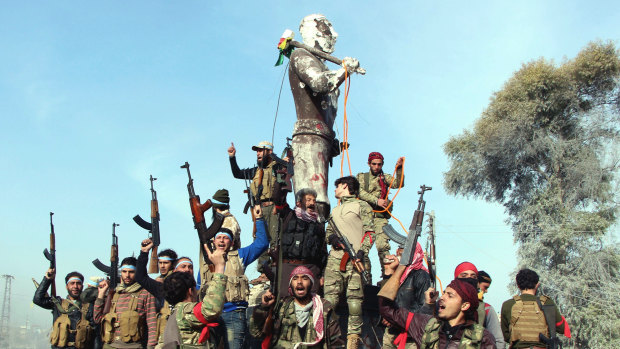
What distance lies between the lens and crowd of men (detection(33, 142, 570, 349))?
453cm

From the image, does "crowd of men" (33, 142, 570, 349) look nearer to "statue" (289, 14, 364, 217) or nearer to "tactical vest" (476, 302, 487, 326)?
"tactical vest" (476, 302, 487, 326)

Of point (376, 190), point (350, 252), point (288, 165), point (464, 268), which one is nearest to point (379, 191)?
point (376, 190)

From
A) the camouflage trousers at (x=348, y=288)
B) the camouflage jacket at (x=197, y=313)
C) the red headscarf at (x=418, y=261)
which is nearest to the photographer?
the camouflage jacket at (x=197, y=313)

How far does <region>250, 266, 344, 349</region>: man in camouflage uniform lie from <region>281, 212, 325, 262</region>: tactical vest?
1634 millimetres

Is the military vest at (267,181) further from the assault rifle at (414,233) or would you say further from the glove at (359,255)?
the assault rifle at (414,233)

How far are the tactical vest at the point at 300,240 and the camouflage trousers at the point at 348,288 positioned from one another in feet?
0.78

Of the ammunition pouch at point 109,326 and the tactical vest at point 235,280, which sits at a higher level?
the tactical vest at point 235,280

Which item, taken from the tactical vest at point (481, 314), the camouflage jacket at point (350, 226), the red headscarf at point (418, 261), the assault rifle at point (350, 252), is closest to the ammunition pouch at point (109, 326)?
the camouflage jacket at point (350, 226)

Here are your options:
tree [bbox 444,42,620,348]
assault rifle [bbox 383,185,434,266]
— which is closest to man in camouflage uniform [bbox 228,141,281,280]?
assault rifle [bbox 383,185,434,266]

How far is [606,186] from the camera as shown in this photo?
23859 mm

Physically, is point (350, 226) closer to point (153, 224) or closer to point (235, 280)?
point (235, 280)

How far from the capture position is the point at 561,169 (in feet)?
79.5

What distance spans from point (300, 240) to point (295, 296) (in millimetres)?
1694

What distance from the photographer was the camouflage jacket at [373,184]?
8.95 meters
